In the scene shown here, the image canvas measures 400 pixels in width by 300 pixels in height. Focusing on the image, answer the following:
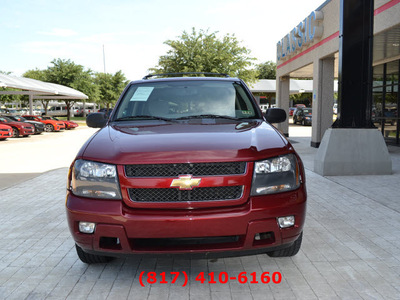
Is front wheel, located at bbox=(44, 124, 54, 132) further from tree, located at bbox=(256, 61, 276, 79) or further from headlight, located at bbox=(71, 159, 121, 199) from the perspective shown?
tree, located at bbox=(256, 61, 276, 79)

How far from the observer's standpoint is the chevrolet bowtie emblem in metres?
2.83

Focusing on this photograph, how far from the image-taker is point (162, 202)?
285cm

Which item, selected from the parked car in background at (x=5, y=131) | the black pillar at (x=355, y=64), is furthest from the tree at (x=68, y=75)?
the black pillar at (x=355, y=64)

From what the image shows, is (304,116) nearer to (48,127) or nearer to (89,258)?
(48,127)

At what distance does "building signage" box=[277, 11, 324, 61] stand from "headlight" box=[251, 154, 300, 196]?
12193mm

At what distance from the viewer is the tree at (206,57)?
2934cm

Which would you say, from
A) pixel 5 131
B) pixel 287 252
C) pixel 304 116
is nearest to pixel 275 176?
pixel 287 252

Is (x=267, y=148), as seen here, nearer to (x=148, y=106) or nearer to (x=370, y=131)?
(x=148, y=106)

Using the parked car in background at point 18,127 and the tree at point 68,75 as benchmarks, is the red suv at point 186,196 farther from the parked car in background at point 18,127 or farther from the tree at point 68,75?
the tree at point 68,75

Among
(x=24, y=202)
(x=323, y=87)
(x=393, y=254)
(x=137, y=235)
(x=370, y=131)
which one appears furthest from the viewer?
(x=323, y=87)

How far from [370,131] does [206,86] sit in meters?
5.39

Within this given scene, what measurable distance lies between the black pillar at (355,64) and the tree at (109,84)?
185 ft

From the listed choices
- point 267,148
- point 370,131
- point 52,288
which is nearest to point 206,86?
point 267,148

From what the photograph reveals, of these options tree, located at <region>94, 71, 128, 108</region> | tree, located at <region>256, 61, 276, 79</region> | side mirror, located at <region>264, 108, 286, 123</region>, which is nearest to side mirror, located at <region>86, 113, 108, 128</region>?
side mirror, located at <region>264, 108, 286, 123</region>
